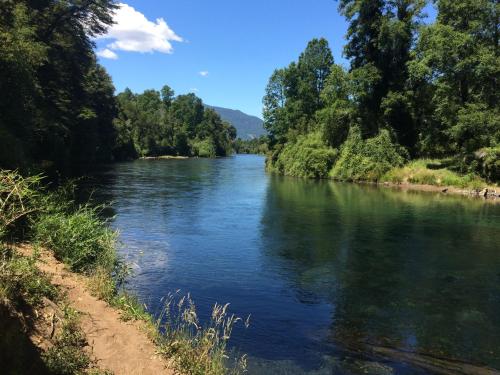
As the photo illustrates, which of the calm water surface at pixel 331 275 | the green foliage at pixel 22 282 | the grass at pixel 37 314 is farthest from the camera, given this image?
the calm water surface at pixel 331 275

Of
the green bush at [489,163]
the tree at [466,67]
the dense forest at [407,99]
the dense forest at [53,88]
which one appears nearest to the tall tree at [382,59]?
the dense forest at [407,99]

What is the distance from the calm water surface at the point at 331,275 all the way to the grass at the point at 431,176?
1154 centimetres

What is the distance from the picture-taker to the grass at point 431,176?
137 ft

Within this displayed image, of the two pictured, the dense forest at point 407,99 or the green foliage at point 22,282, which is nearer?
the green foliage at point 22,282

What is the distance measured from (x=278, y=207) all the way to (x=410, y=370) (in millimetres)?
23084

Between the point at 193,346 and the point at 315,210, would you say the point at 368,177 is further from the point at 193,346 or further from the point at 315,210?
the point at 193,346

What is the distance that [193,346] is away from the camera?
7.97 m

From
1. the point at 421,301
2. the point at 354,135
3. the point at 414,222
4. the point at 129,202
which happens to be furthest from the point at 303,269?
the point at 354,135

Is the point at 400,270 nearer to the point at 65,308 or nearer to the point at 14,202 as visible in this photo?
the point at 65,308

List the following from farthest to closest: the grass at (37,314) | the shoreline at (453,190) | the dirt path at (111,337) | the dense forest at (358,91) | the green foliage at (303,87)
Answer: the green foliage at (303,87) → the shoreline at (453,190) → the dense forest at (358,91) → the dirt path at (111,337) → the grass at (37,314)

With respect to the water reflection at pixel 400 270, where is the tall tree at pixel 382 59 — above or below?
above

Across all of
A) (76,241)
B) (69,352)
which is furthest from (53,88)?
(69,352)

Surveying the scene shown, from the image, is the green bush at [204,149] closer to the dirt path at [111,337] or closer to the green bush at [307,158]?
the green bush at [307,158]

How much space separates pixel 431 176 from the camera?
45312 mm
